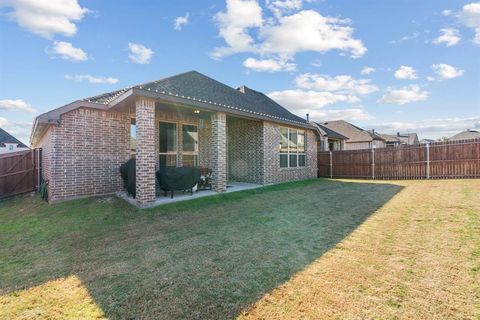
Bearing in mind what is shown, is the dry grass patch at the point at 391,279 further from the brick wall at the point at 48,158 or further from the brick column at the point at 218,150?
the brick wall at the point at 48,158

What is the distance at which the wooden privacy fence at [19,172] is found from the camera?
1131cm

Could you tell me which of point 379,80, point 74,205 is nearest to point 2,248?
point 74,205

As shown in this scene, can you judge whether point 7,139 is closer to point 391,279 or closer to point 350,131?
point 391,279

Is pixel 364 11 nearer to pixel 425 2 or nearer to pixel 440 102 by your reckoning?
pixel 425 2

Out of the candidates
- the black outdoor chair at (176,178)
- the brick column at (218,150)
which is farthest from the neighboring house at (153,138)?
the black outdoor chair at (176,178)

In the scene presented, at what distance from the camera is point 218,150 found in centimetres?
914

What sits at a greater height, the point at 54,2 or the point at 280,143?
the point at 54,2

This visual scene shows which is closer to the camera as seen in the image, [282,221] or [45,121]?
[282,221]

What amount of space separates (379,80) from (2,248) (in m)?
21.0

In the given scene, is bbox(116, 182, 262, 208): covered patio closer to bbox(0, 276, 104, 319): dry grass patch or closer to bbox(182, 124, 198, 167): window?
bbox(182, 124, 198, 167): window

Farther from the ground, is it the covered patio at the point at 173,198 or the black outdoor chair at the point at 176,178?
the black outdoor chair at the point at 176,178

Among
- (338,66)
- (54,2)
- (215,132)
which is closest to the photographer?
(54,2)

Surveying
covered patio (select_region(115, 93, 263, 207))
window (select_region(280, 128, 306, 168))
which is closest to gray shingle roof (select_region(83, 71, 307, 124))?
covered patio (select_region(115, 93, 263, 207))

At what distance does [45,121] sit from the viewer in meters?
7.46
